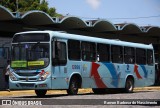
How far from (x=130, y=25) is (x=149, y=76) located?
33.5ft

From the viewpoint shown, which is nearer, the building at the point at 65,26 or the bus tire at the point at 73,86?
the bus tire at the point at 73,86

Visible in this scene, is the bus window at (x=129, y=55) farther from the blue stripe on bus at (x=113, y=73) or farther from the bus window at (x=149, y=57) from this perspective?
the bus window at (x=149, y=57)

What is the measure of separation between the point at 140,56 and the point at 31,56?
9340mm

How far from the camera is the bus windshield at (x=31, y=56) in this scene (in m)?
18.9

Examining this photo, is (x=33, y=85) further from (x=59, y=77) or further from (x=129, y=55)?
(x=129, y=55)

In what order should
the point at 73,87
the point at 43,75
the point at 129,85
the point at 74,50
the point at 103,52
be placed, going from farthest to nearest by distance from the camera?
the point at 129,85, the point at 103,52, the point at 74,50, the point at 73,87, the point at 43,75

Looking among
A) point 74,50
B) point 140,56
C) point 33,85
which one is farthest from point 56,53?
point 140,56

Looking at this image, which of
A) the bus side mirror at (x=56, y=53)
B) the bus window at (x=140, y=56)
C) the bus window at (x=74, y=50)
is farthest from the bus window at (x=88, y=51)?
the bus window at (x=140, y=56)

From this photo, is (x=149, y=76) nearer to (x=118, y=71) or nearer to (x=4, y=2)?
(x=118, y=71)

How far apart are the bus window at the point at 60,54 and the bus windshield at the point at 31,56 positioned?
420 mm

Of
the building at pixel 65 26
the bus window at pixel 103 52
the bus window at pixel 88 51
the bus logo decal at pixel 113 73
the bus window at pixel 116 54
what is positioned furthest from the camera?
the building at pixel 65 26

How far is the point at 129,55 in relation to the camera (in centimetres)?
2531

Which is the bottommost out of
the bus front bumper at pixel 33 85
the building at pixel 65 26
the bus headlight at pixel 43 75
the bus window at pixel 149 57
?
the bus front bumper at pixel 33 85

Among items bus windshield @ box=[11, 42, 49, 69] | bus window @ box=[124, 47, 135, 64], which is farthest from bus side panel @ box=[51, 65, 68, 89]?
bus window @ box=[124, 47, 135, 64]
